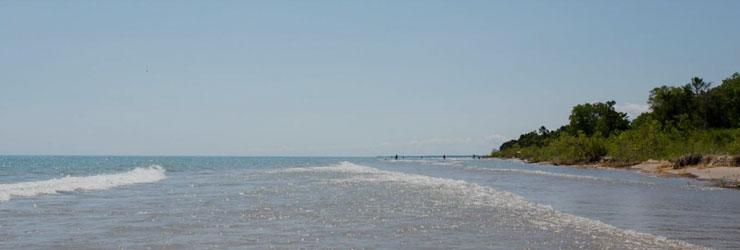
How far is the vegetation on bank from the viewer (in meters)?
81.3

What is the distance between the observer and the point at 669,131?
105750 millimetres

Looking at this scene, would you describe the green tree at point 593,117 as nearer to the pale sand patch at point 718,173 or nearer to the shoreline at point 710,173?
the shoreline at point 710,173

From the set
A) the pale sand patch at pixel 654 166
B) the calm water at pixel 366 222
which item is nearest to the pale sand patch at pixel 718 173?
the pale sand patch at pixel 654 166

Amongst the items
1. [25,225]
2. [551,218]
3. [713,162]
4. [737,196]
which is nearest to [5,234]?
[25,225]

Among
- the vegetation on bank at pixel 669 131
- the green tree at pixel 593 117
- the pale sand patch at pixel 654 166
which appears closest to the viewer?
the pale sand patch at pixel 654 166

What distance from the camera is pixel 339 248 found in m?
12.3

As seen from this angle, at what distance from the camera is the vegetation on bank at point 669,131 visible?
81.3 meters

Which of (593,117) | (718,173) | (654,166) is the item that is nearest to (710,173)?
(718,173)

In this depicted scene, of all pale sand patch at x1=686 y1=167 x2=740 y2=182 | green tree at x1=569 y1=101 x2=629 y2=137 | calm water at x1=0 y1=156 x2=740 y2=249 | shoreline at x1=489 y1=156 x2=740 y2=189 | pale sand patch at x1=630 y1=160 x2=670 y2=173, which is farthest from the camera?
green tree at x1=569 y1=101 x2=629 y2=137

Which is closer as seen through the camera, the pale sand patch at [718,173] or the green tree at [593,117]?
the pale sand patch at [718,173]

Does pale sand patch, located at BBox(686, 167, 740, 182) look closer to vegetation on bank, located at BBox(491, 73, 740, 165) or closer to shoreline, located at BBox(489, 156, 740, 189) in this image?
shoreline, located at BBox(489, 156, 740, 189)

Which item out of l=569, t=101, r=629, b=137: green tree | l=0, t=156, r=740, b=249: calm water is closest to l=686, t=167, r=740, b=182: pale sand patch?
l=0, t=156, r=740, b=249: calm water

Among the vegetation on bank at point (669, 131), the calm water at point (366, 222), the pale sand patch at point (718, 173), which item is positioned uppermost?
the vegetation on bank at point (669, 131)

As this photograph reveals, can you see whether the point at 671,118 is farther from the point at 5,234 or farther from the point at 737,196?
the point at 5,234
